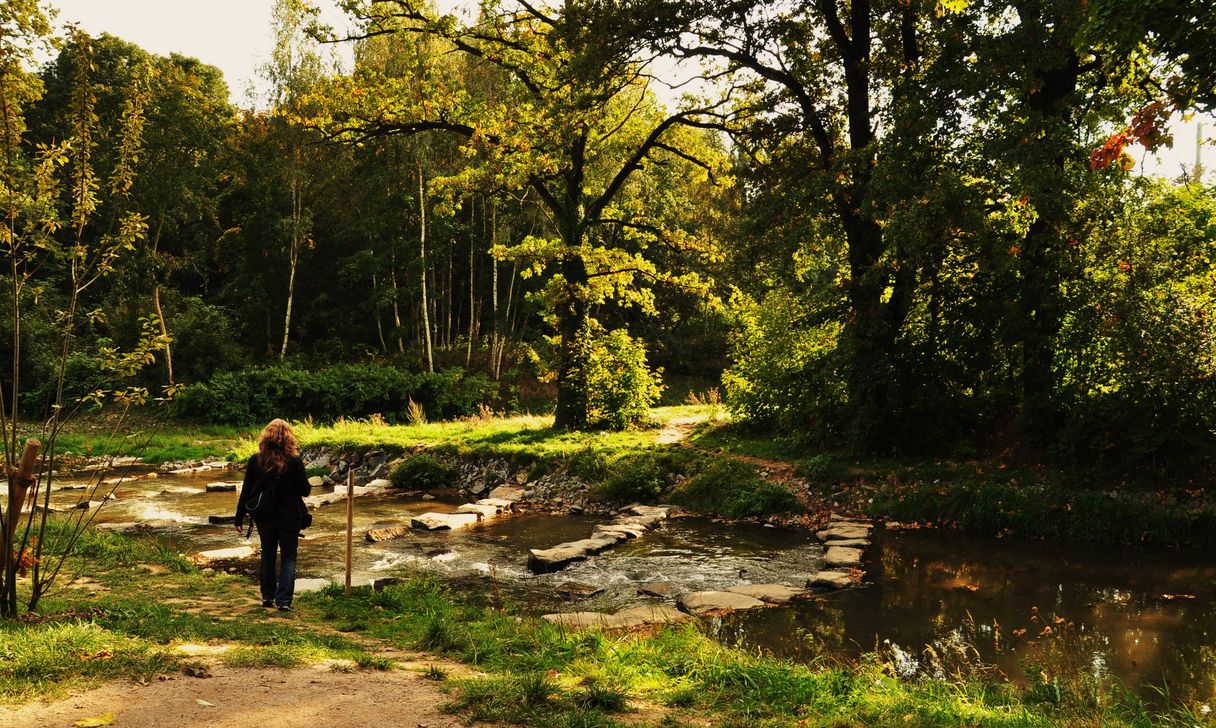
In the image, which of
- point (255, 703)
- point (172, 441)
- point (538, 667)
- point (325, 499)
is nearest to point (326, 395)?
point (172, 441)

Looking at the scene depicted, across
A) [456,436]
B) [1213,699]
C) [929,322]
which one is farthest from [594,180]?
[1213,699]

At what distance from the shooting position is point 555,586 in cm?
891

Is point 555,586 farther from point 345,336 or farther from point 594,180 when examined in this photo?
point 345,336

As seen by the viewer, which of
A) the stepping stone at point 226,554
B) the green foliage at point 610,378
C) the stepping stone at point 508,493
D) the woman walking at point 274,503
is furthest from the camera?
the green foliage at point 610,378

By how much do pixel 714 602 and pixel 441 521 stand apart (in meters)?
5.80

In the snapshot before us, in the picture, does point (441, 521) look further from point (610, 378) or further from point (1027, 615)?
point (1027, 615)

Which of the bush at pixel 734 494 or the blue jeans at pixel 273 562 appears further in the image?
the bush at pixel 734 494

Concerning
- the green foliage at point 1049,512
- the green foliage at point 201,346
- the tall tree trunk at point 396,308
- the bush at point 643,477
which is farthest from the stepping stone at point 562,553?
the green foliage at point 201,346

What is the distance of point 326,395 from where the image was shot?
1049 inches

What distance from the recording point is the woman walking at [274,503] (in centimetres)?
729

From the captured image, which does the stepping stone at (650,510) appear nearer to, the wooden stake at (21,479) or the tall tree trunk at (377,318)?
the wooden stake at (21,479)

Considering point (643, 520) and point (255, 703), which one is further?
point (643, 520)

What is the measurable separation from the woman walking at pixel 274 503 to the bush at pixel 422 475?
29.5 ft

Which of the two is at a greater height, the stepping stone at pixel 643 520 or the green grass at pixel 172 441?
the stepping stone at pixel 643 520
